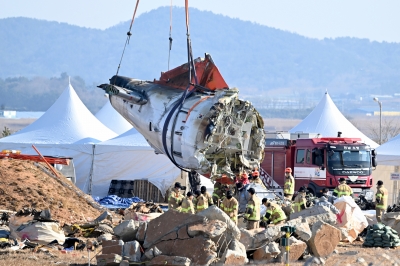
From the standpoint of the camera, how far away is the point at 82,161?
1398 inches

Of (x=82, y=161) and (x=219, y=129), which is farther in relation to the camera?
(x=82, y=161)

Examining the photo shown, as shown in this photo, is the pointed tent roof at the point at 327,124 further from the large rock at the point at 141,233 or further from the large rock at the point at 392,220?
the large rock at the point at 141,233

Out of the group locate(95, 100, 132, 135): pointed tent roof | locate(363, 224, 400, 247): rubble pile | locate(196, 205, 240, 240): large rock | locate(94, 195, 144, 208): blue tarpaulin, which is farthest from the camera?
locate(95, 100, 132, 135): pointed tent roof

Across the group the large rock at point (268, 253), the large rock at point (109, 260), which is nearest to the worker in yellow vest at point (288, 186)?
the large rock at point (268, 253)

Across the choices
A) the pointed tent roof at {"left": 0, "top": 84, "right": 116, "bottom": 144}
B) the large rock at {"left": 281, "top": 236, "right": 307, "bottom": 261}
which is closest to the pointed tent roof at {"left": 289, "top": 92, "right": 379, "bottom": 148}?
the pointed tent roof at {"left": 0, "top": 84, "right": 116, "bottom": 144}

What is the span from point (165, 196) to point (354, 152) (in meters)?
8.04

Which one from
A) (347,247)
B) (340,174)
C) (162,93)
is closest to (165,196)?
(340,174)

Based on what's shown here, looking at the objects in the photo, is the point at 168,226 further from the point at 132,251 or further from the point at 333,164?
the point at 333,164

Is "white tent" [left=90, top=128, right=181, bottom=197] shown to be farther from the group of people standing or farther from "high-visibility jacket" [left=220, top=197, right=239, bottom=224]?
"high-visibility jacket" [left=220, top=197, right=239, bottom=224]

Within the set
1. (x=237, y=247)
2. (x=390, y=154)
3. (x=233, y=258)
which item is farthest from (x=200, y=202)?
(x=390, y=154)

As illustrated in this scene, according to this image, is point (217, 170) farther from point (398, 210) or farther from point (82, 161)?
point (82, 161)

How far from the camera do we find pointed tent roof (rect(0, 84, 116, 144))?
36.7m

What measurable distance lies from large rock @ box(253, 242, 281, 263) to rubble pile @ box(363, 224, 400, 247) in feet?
13.2

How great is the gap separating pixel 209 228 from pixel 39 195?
31.0 feet
